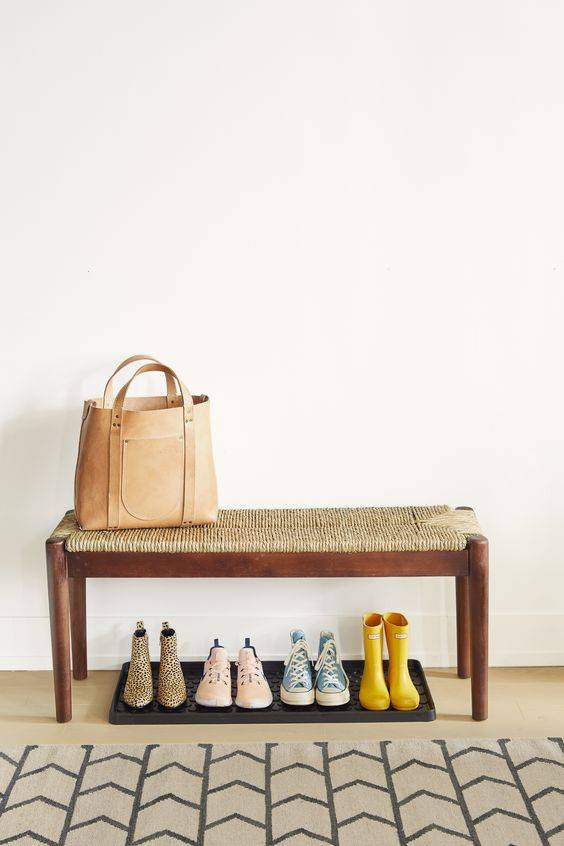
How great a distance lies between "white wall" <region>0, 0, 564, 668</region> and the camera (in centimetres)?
220

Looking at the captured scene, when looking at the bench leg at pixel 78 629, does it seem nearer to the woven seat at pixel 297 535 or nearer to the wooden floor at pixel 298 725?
the wooden floor at pixel 298 725

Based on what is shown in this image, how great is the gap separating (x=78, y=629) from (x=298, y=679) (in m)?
0.63

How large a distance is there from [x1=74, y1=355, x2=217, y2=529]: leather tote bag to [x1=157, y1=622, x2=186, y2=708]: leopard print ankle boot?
0.32m

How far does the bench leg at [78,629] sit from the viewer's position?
2369mm

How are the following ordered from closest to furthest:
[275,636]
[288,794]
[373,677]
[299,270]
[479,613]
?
[288,794]
[479,613]
[373,677]
[299,270]
[275,636]

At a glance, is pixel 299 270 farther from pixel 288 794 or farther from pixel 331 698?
pixel 288 794

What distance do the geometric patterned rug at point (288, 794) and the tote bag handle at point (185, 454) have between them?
550mm

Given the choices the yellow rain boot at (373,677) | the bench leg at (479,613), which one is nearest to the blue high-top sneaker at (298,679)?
the yellow rain boot at (373,677)

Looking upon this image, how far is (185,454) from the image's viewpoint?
6.92 ft

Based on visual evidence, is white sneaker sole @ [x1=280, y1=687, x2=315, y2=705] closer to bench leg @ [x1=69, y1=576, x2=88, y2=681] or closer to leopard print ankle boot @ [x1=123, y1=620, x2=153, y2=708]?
leopard print ankle boot @ [x1=123, y1=620, x2=153, y2=708]

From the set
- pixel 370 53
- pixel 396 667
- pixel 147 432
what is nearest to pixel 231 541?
pixel 147 432

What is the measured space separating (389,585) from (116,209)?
1260 mm

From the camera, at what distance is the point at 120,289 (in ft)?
7.58

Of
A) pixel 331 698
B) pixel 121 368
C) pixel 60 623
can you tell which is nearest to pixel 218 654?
pixel 331 698
